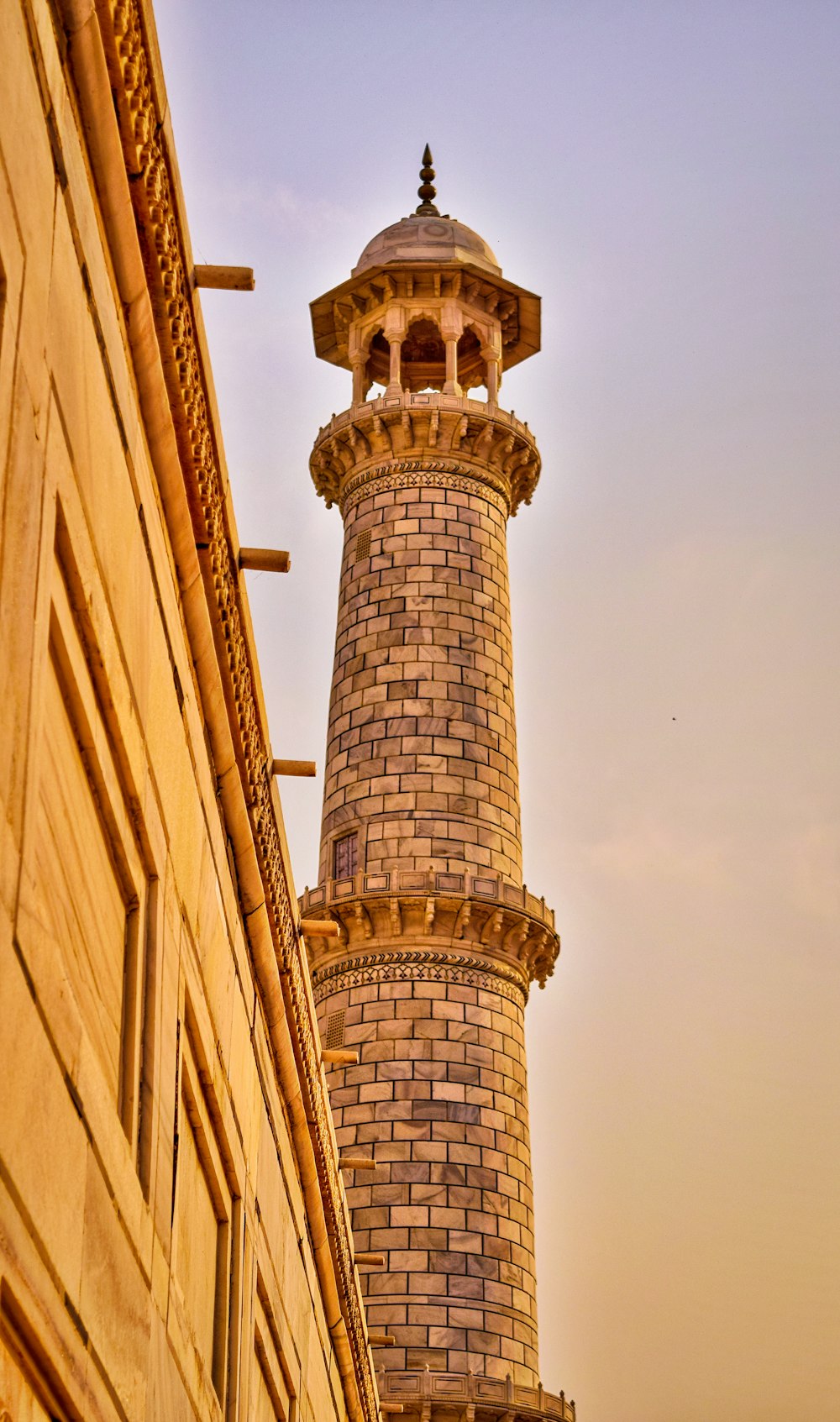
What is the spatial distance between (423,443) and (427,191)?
5.94 m

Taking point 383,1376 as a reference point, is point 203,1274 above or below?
below

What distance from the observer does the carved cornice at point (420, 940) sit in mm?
24406

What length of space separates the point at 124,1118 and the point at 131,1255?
1.29 feet

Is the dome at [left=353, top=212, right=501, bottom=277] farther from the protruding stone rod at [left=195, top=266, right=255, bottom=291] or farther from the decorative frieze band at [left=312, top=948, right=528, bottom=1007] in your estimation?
the protruding stone rod at [left=195, top=266, right=255, bottom=291]

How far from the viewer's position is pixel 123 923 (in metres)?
6.87

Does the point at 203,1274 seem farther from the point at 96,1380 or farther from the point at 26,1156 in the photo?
the point at 26,1156

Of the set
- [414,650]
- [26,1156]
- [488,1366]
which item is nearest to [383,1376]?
[488,1366]

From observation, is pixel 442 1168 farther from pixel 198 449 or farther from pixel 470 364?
pixel 198 449

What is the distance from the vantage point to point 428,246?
1161 inches

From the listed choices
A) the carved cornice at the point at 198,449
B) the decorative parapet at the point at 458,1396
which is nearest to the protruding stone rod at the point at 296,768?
the carved cornice at the point at 198,449

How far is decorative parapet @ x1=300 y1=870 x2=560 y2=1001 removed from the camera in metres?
24.4

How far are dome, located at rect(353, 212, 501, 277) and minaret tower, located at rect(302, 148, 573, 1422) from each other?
5 cm

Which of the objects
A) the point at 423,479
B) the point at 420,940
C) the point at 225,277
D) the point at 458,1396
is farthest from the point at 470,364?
the point at 225,277

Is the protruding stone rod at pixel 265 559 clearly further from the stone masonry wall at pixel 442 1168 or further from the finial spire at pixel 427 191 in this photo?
the finial spire at pixel 427 191
